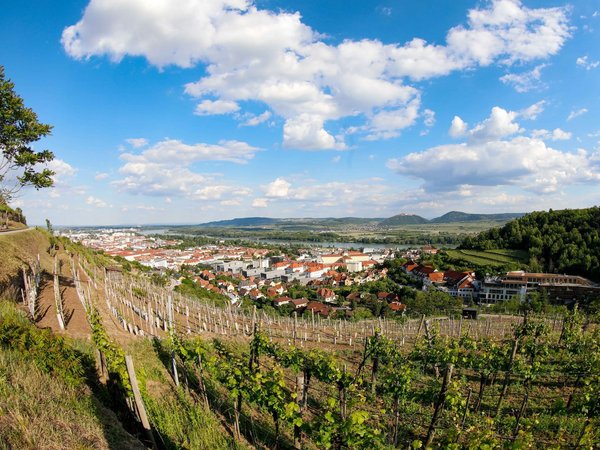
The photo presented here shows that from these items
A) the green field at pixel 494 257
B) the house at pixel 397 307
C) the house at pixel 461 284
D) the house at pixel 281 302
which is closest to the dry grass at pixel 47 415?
the house at pixel 397 307

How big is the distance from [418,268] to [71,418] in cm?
7285

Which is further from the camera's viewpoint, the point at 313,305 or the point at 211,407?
the point at 313,305

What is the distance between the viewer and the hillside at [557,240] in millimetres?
55969

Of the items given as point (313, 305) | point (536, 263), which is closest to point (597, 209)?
point (536, 263)

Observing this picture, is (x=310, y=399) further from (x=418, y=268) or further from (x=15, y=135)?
(x=418, y=268)

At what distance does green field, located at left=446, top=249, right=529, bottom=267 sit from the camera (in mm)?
66094

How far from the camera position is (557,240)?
207 ft

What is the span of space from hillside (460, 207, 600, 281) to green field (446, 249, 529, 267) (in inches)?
73.9

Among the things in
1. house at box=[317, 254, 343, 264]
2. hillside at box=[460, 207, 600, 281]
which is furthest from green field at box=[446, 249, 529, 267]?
house at box=[317, 254, 343, 264]

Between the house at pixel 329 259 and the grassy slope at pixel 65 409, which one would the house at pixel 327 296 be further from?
the house at pixel 329 259

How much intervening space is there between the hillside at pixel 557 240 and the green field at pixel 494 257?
6.16 ft

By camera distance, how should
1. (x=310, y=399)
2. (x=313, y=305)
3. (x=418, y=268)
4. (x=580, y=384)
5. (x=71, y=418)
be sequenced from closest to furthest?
(x=71, y=418)
(x=310, y=399)
(x=580, y=384)
(x=313, y=305)
(x=418, y=268)

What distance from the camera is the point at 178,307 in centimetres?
2098

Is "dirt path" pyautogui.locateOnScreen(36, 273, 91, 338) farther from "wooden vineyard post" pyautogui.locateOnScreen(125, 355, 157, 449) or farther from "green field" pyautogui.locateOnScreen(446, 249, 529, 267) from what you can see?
"green field" pyautogui.locateOnScreen(446, 249, 529, 267)
